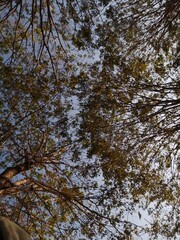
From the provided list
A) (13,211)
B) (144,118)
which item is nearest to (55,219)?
(13,211)

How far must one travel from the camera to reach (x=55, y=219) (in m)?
9.48

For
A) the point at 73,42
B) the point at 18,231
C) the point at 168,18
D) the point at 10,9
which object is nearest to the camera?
the point at 18,231

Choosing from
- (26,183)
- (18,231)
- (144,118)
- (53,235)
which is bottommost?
(18,231)

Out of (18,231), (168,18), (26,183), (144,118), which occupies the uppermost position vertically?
(168,18)

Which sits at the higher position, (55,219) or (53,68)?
(53,68)

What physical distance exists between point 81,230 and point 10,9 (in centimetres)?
562

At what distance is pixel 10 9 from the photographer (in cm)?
795

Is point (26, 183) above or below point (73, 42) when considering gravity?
below

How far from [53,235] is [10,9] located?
18.9ft

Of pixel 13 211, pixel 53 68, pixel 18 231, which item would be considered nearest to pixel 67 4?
pixel 53 68

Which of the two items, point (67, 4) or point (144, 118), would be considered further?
point (144, 118)

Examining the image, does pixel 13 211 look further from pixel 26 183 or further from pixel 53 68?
pixel 53 68

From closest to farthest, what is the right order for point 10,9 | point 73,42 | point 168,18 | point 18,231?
point 18,231 → point 10,9 → point 73,42 → point 168,18

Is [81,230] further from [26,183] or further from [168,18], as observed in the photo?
[168,18]
